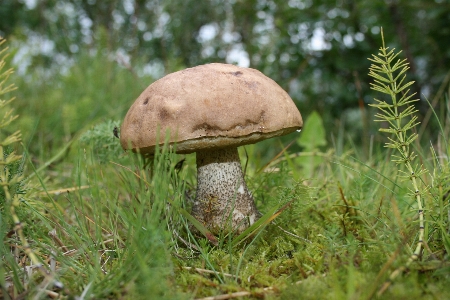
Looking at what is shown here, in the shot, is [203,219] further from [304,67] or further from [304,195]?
[304,67]

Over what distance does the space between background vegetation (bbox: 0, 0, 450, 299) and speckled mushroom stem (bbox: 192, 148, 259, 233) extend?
0.10 metres

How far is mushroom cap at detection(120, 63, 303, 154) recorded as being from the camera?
1.18 meters

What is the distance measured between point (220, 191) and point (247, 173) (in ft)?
2.03

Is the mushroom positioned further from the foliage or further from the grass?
the foliage

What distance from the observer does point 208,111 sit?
1.18 metres

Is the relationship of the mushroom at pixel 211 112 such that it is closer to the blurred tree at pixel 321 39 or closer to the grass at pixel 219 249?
the grass at pixel 219 249

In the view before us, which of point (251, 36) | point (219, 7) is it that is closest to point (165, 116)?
point (251, 36)

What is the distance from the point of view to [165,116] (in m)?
1.21

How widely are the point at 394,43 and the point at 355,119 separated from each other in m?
2.44

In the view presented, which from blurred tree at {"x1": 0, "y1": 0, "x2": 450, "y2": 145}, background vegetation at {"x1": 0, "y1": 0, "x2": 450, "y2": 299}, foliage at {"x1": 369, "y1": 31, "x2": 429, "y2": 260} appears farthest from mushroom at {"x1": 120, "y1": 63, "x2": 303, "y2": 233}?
blurred tree at {"x1": 0, "y1": 0, "x2": 450, "y2": 145}

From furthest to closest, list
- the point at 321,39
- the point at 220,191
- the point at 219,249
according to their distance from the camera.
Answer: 1. the point at 321,39
2. the point at 220,191
3. the point at 219,249

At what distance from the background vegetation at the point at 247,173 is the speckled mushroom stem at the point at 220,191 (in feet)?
0.34

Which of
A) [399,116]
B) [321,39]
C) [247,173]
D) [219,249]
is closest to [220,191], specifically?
[219,249]

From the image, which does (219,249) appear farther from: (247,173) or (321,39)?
(321,39)
